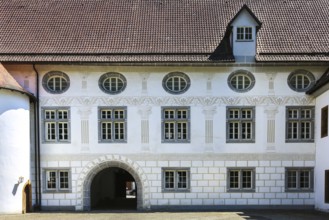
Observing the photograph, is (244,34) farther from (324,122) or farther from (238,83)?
(324,122)

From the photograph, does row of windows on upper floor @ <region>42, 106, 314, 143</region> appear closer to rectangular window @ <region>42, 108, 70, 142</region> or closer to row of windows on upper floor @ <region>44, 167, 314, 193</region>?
rectangular window @ <region>42, 108, 70, 142</region>

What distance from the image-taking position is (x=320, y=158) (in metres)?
22.3

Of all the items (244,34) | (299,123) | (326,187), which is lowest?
(326,187)

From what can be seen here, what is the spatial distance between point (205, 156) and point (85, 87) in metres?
6.83

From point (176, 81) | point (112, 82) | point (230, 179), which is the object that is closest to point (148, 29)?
point (176, 81)

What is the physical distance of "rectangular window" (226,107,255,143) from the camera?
75.9ft

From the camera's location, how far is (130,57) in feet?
75.7

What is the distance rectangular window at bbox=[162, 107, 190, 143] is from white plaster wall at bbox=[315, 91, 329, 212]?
6294 mm

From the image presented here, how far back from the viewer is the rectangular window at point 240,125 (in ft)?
75.9

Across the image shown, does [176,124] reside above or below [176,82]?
below

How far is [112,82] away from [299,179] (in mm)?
10442

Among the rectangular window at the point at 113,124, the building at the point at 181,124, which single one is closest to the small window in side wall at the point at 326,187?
the building at the point at 181,124

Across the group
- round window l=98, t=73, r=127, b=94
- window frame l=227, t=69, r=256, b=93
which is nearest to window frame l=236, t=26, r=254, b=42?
window frame l=227, t=69, r=256, b=93

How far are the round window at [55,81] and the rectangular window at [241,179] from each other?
9198 mm
